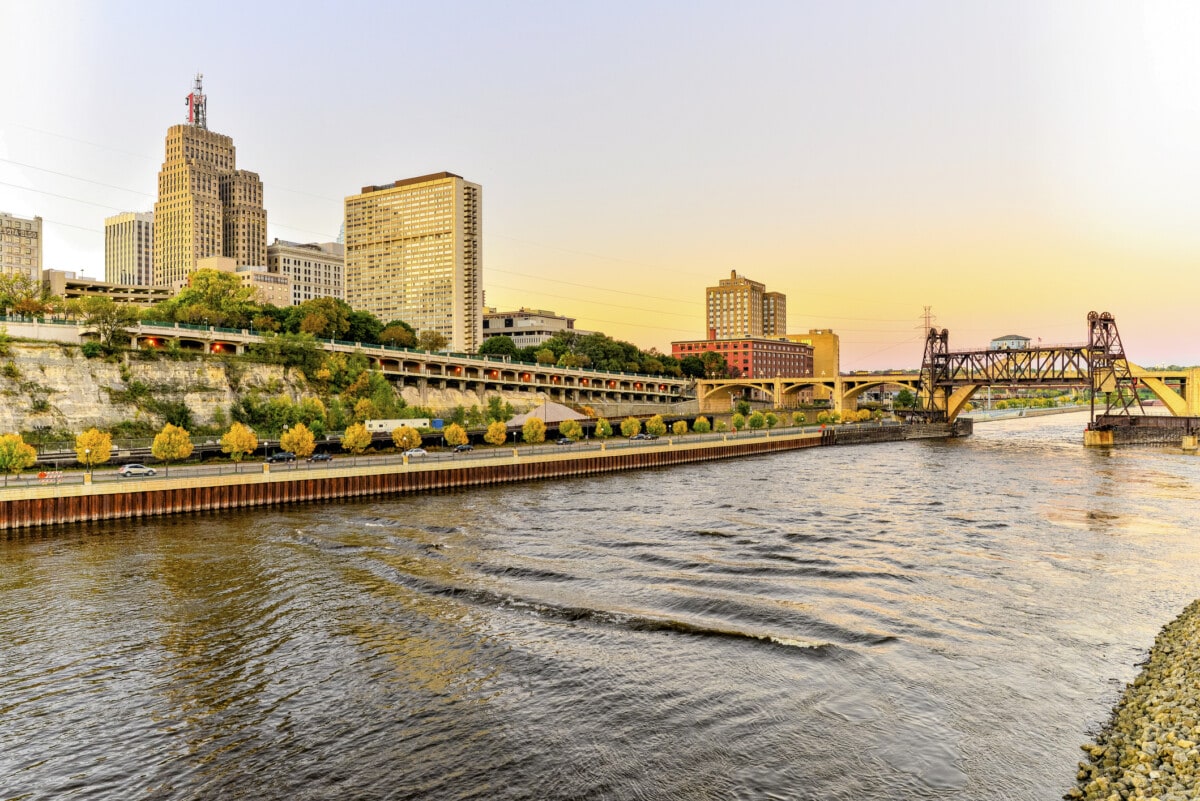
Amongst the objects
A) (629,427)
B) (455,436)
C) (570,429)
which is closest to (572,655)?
(455,436)

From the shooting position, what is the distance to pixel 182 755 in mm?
18516

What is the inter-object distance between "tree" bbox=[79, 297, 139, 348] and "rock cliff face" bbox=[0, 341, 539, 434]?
3123mm

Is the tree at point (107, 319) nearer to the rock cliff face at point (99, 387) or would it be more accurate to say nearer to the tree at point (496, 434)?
the rock cliff face at point (99, 387)

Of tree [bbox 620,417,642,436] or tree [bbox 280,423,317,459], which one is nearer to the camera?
tree [bbox 280,423,317,459]

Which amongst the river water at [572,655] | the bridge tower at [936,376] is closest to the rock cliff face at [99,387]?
the river water at [572,655]

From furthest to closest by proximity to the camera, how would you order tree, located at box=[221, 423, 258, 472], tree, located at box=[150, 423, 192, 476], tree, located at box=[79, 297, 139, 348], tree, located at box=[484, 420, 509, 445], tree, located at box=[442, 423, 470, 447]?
tree, located at box=[484, 420, 509, 445] → tree, located at box=[442, 423, 470, 447] → tree, located at box=[79, 297, 139, 348] → tree, located at box=[221, 423, 258, 472] → tree, located at box=[150, 423, 192, 476]

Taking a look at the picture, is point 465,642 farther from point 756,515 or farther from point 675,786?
point 756,515

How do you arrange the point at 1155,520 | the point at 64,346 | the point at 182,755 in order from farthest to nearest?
the point at 64,346, the point at 1155,520, the point at 182,755

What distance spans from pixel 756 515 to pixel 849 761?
1337 inches

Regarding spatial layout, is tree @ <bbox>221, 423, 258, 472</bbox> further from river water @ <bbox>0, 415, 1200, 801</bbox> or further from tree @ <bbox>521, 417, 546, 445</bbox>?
tree @ <bbox>521, 417, 546, 445</bbox>

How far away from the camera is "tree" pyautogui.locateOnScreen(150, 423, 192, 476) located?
5675 cm

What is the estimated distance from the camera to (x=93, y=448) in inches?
2180

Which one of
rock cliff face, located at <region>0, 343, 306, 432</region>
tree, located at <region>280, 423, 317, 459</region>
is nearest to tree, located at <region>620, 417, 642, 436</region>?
rock cliff face, located at <region>0, 343, 306, 432</region>

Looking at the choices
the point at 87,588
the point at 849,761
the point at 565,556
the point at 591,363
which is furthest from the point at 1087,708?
the point at 591,363
